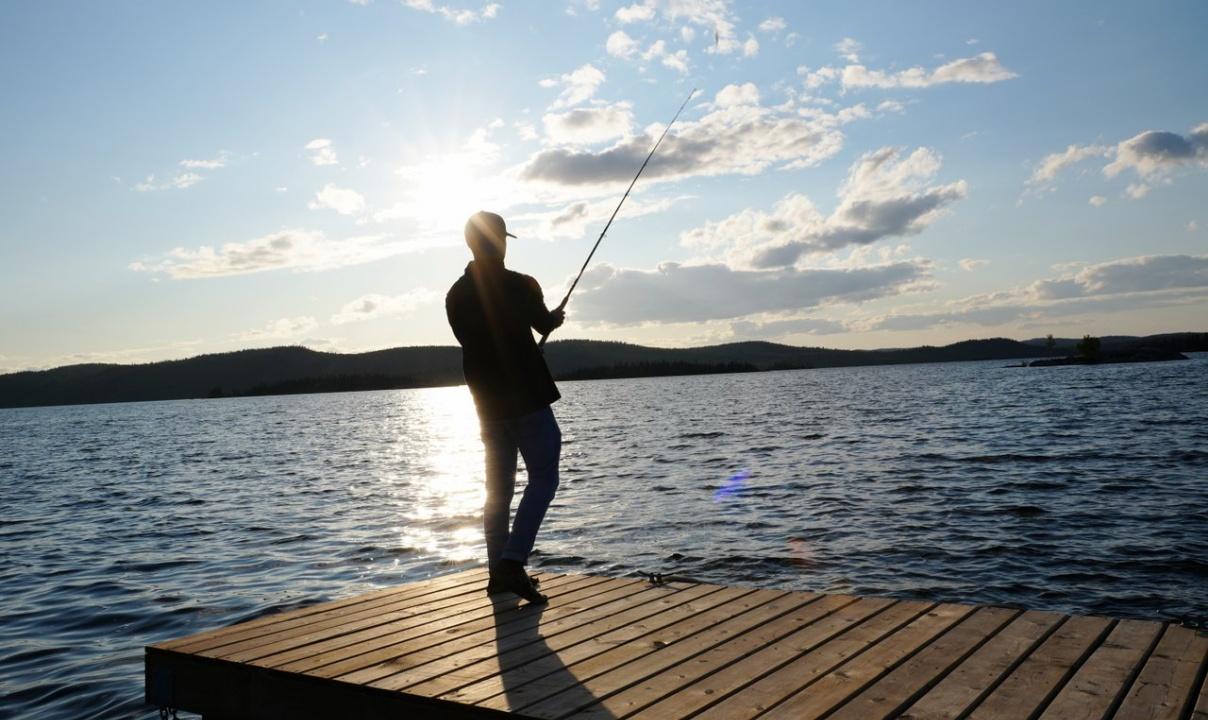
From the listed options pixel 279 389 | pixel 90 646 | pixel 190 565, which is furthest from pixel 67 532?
pixel 279 389

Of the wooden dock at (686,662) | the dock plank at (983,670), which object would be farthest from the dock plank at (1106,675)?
the dock plank at (983,670)

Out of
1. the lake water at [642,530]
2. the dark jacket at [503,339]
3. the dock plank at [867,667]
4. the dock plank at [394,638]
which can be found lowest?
the lake water at [642,530]

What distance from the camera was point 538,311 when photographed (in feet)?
20.2

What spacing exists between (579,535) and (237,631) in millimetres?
8846

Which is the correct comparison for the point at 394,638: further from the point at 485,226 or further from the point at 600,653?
the point at 485,226

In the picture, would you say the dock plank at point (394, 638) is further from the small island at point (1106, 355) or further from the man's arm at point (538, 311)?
the small island at point (1106, 355)

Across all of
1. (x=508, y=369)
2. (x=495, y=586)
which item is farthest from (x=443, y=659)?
(x=508, y=369)

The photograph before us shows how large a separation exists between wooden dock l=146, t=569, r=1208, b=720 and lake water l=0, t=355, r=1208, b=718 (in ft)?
4.34

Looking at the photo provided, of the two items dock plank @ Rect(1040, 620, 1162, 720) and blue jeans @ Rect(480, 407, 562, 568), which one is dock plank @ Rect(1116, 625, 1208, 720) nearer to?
dock plank @ Rect(1040, 620, 1162, 720)

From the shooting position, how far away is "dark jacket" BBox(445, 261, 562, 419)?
605 cm

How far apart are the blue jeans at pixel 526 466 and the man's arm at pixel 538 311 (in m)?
0.58

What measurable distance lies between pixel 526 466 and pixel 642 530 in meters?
9.04

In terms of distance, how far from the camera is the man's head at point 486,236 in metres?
6.14

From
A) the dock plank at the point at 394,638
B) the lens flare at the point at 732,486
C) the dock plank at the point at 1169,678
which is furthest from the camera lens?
the lens flare at the point at 732,486
